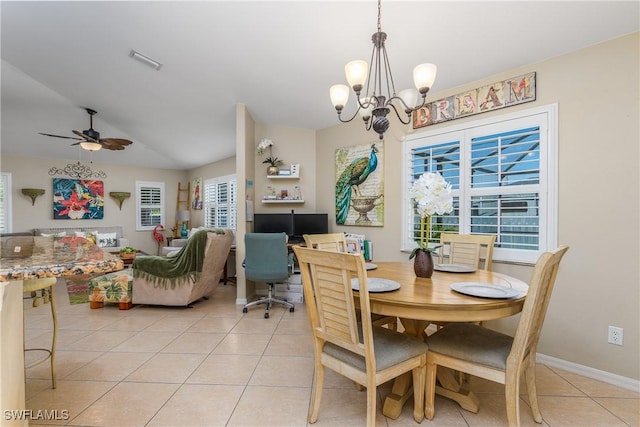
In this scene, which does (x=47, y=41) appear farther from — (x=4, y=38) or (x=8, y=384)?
(x=8, y=384)

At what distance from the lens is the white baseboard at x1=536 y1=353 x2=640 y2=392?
189cm

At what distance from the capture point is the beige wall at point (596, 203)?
191 cm

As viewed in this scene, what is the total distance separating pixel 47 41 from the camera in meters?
2.77

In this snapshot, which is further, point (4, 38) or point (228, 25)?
point (4, 38)

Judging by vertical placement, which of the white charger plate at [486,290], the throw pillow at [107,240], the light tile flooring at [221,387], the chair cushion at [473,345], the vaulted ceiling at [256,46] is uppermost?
the vaulted ceiling at [256,46]

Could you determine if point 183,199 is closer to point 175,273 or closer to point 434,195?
point 175,273

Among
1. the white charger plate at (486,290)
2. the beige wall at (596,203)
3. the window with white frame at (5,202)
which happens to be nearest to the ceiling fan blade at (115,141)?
the window with white frame at (5,202)

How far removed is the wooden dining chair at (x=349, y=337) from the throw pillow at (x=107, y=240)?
6321 mm

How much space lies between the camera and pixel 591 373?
6.66ft

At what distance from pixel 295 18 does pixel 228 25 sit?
547mm

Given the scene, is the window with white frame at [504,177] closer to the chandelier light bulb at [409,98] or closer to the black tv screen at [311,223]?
the chandelier light bulb at [409,98]

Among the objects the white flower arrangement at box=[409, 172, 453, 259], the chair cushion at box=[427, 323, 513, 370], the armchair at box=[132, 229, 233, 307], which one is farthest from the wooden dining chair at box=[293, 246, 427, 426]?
the armchair at box=[132, 229, 233, 307]

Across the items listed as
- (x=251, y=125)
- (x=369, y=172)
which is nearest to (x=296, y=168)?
(x=251, y=125)

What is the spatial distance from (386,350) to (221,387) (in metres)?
1.18
